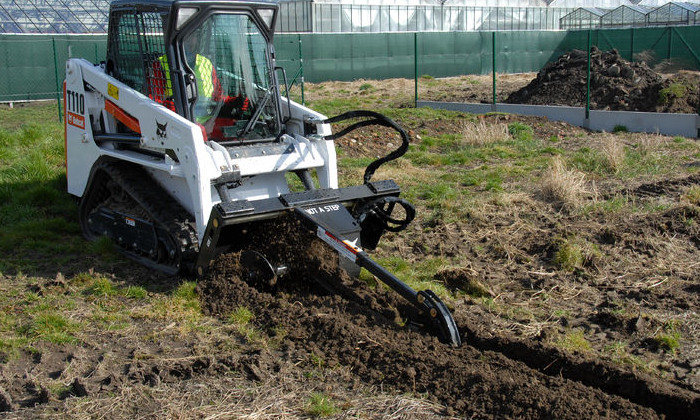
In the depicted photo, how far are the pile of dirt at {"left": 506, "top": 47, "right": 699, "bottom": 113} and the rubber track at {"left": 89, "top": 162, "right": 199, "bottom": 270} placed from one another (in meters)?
13.1

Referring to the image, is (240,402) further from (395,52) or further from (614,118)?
(395,52)

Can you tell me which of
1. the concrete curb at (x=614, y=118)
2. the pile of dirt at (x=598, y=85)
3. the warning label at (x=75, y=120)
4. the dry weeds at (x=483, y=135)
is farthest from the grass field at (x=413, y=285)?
the pile of dirt at (x=598, y=85)

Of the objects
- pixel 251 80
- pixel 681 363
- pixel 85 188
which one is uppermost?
pixel 251 80

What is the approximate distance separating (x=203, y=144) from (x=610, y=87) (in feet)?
48.3

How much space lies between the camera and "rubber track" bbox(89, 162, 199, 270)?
21.7 ft

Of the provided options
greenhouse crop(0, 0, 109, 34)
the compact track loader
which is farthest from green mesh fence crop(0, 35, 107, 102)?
the compact track loader

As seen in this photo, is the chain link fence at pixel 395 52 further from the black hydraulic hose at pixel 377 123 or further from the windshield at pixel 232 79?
the black hydraulic hose at pixel 377 123

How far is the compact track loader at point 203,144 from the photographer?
20.8 feet

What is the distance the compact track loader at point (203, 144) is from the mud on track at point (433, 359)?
0.89 ft

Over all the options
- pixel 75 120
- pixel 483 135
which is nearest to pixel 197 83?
pixel 75 120

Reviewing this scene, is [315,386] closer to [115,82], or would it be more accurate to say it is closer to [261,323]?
[261,323]

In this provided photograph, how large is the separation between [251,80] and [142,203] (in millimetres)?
1620

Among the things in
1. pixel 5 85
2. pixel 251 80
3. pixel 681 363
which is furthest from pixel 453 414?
pixel 5 85

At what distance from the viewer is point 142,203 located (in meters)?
7.02
